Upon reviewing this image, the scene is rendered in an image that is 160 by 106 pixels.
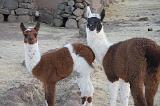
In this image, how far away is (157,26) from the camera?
17.9 m

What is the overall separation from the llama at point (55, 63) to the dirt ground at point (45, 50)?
674 millimetres

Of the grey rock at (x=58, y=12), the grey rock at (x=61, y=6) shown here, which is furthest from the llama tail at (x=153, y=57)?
the grey rock at (x=58, y=12)

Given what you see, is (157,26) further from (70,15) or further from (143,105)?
(143,105)

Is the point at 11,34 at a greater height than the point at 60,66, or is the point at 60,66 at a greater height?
the point at 60,66

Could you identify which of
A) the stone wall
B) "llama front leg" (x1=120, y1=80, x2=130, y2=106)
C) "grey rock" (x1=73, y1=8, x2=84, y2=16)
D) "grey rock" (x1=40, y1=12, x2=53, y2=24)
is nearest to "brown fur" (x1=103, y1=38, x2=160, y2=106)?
"llama front leg" (x1=120, y1=80, x2=130, y2=106)

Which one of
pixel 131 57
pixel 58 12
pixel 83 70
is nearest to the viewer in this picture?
pixel 131 57

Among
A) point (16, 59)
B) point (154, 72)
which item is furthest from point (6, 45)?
point (154, 72)

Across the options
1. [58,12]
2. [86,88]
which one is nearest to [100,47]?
[86,88]

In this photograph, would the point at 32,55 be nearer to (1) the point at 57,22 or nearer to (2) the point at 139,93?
(2) the point at 139,93

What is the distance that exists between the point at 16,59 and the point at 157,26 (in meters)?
7.97

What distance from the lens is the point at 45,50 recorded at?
12.3 meters

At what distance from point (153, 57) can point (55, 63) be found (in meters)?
1.48

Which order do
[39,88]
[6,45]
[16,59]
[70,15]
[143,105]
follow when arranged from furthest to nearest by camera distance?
[70,15] → [6,45] → [16,59] → [39,88] → [143,105]

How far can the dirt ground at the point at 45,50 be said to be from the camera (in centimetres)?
796
